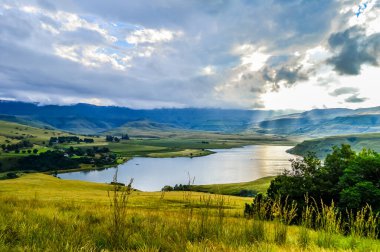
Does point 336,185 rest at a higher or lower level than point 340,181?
lower

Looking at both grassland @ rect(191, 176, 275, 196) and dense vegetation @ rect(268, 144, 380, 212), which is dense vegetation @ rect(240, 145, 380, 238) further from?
grassland @ rect(191, 176, 275, 196)

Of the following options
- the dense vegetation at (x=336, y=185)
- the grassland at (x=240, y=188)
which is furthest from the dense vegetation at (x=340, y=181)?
the grassland at (x=240, y=188)

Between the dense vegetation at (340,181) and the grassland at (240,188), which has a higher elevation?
the dense vegetation at (340,181)

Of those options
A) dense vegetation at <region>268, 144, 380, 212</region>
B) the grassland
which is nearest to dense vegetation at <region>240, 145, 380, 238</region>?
dense vegetation at <region>268, 144, 380, 212</region>

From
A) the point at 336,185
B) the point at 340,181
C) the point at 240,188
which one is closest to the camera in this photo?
the point at 340,181

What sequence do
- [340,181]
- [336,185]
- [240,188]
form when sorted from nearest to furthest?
[340,181]
[336,185]
[240,188]

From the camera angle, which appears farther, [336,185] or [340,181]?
[336,185]

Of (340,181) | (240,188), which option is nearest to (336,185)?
(340,181)

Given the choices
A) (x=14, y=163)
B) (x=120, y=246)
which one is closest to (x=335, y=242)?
(x=120, y=246)

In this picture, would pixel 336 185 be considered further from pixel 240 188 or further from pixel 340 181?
pixel 240 188

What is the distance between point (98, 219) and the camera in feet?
34.8

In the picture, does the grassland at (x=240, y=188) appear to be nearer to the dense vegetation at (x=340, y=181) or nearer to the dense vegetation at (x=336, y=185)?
the dense vegetation at (x=340, y=181)

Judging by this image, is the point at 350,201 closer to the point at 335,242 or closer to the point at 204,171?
the point at 335,242

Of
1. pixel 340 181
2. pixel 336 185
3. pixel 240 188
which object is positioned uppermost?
pixel 340 181
